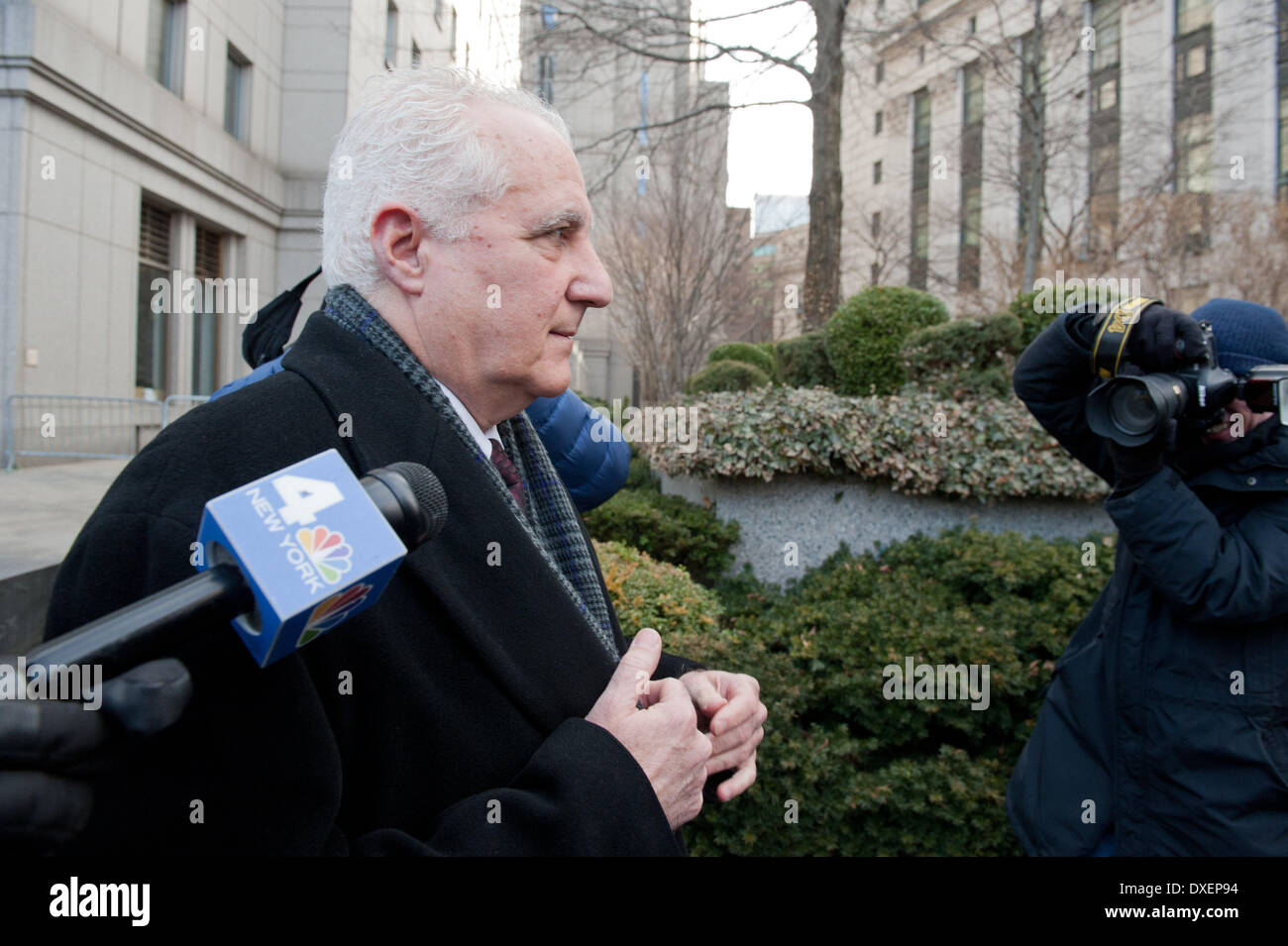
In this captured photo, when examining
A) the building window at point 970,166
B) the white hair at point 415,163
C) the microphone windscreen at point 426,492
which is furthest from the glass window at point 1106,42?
the microphone windscreen at point 426,492

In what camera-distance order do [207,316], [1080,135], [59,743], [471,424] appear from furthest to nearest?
[1080,135], [207,316], [471,424], [59,743]

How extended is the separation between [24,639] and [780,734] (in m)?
3.12

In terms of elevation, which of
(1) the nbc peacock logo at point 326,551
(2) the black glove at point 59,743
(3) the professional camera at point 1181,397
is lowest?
(2) the black glove at point 59,743

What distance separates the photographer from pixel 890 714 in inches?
147

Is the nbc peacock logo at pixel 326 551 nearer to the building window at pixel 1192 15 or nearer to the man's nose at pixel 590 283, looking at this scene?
the man's nose at pixel 590 283

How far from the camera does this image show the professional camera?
2270 mm

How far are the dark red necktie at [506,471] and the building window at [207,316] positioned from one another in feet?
50.5

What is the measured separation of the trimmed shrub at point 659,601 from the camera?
4.37m

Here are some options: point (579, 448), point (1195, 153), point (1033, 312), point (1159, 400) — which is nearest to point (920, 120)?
point (1195, 153)

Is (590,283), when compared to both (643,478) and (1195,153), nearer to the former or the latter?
(643,478)

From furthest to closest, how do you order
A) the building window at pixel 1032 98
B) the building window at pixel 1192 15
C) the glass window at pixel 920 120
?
the glass window at pixel 920 120, the building window at pixel 1192 15, the building window at pixel 1032 98

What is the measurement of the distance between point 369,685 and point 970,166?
30.0 m

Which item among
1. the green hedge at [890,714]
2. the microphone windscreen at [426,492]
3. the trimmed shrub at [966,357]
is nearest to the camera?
the microphone windscreen at [426,492]
